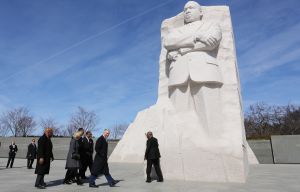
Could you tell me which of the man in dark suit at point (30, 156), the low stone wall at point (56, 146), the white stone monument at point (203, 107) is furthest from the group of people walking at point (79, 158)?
the low stone wall at point (56, 146)

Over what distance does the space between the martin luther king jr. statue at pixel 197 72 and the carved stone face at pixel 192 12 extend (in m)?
0.45

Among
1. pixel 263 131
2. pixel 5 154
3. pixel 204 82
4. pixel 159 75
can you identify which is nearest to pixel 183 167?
pixel 204 82

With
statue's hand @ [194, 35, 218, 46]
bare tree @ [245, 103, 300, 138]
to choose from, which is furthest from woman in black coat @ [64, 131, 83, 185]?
bare tree @ [245, 103, 300, 138]

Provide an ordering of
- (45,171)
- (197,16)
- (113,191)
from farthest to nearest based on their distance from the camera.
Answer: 1. (197,16)
2. (45,171)
3. (113,191)

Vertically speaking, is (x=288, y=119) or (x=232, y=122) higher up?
(x=288, y=119)

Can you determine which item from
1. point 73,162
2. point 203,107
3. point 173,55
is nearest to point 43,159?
point 73,162

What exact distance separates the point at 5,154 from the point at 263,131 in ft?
110

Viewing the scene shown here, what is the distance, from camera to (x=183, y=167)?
8203 millimetres

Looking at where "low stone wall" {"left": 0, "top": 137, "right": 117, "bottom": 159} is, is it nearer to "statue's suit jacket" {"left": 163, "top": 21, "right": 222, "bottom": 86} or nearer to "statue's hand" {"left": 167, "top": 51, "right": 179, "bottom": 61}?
"statue's hand" {"left": 167, "top": 51, "right": 179, "bottom": 61}

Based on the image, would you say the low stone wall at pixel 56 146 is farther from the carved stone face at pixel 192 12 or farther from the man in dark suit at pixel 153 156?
the man in dark suit at pixel 153 156

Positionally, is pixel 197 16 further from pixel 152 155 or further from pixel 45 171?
pixel 45 171

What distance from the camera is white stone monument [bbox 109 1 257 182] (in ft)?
26.1

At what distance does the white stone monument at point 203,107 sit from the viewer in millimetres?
7941

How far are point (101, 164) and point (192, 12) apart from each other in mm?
6511
